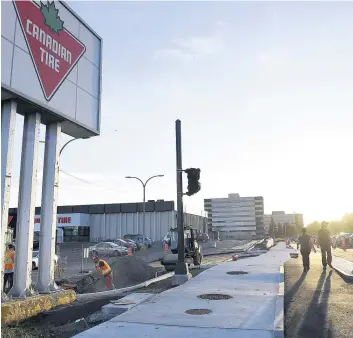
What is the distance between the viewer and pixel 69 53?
30.6 feet

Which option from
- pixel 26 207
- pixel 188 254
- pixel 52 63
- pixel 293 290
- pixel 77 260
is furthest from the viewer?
pixel 77 260

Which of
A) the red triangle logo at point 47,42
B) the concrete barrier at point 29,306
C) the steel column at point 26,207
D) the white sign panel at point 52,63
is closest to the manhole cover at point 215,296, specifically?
the concrete barrier at point 29,306

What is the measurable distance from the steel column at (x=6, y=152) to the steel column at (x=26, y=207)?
52 centimetres

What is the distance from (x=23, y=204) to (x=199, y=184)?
Answer: 5552 millimetres

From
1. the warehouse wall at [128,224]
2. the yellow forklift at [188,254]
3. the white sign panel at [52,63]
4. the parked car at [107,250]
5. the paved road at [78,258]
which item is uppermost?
the white sign panel at [52,63]

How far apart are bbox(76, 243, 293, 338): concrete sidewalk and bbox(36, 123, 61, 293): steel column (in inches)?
98.8

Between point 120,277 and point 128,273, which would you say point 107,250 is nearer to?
point 128,273

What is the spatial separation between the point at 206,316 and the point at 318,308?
2777mm

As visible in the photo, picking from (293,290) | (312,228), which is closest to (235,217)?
(312,228)

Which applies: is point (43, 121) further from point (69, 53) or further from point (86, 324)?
point (86, 324)

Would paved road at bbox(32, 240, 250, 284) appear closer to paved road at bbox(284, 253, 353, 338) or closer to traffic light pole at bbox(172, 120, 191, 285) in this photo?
traffic light pole at bbox(172, 120, 191, 285)

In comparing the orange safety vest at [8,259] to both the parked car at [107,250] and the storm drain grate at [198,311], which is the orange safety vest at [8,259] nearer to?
the storm drain grate at [198,311]

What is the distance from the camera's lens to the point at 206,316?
22.5 ft

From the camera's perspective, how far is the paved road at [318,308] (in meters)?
6.32
